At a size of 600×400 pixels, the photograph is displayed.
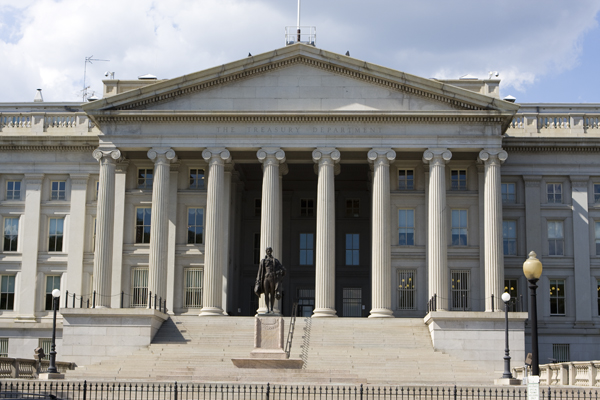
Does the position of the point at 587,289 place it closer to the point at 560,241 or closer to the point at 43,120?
the point at 560,241

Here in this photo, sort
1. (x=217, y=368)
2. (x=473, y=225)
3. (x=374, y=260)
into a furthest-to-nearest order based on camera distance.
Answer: (x=473, y=225) → (x=374, y=260) → (x=217, y=368)

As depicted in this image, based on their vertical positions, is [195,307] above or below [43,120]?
below

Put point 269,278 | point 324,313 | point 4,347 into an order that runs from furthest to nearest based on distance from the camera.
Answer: point 4,347 → point 324,313 → point 269,278

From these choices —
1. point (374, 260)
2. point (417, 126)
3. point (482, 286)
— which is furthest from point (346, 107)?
point (482, 286)

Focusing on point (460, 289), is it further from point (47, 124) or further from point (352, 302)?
point (47, 124)

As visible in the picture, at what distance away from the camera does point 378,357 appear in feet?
139

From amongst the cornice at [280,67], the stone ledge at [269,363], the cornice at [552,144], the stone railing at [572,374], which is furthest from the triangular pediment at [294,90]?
the stone ledge at [269,363]

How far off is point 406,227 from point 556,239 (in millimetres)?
9798

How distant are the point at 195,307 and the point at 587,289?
23771 mm

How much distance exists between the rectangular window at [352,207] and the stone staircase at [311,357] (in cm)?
1455

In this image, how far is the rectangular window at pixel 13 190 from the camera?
57.8 m

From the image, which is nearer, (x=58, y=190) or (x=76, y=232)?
(x=76, y=232)

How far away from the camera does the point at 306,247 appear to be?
6200 cm

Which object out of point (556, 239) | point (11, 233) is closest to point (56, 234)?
point (11, 233)
